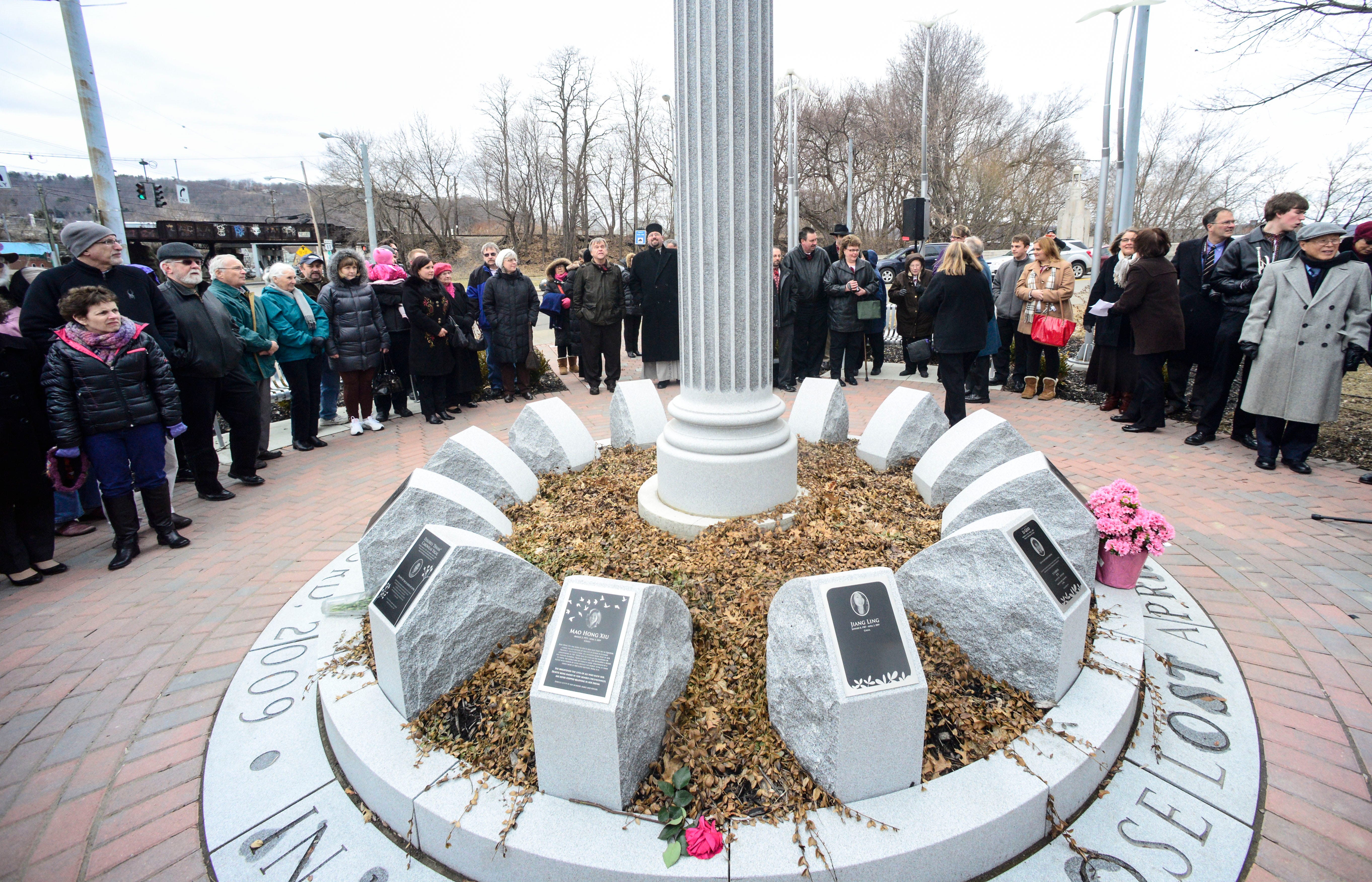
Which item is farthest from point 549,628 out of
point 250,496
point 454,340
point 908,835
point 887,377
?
point 887,377

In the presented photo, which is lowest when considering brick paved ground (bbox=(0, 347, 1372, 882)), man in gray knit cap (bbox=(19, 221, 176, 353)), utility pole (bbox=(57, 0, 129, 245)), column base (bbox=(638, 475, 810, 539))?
brick paved ground (bbox=(0, 347, 1372, 882))

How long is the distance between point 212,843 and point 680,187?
11.0ft

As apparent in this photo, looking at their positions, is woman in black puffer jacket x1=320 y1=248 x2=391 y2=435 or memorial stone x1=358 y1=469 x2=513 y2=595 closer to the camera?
memorial stone x1=358 y1=469 x2=513 y2=595

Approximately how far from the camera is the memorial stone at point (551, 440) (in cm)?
466

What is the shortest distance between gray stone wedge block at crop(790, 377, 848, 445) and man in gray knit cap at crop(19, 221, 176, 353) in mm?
4769

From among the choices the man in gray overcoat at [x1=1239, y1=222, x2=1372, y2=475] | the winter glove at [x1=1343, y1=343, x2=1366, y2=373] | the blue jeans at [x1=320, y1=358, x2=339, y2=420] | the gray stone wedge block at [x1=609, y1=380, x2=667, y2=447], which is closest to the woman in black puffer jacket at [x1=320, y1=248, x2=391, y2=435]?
Result: the blue jeans at [x1=320, y1=358, x2=339, y2=420]

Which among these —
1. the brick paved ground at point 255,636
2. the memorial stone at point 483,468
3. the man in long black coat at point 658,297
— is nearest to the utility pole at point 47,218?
the man in long black coat at point 658,297

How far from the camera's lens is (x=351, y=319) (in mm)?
7070

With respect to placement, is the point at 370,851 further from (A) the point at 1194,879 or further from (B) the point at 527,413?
(B) the point at 527,413

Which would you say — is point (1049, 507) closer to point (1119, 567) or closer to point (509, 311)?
point (1119, 567)

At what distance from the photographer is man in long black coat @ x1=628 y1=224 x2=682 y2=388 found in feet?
28.8

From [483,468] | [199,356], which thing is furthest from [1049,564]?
[199,356]

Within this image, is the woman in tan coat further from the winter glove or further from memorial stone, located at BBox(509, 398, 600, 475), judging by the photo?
memorial stone, located at BBox(509, 398, 600, 475)

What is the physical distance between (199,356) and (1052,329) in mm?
8546
